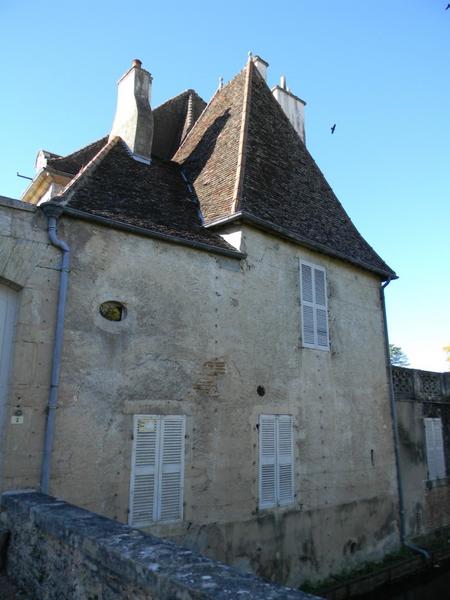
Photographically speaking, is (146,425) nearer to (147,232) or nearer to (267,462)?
(267,462)

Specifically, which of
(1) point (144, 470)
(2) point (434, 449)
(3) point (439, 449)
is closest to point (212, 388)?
(1) point (144, 470)

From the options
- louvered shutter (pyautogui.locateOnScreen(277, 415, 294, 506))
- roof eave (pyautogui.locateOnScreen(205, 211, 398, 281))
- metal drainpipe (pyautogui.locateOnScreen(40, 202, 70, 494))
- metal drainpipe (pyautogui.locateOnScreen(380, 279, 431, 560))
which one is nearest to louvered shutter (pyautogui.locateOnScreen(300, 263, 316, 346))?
roof eave (pyautogui.locateOnScreen(205, 211, 398, 281))

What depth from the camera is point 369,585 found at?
339 inches

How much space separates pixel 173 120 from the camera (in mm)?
13219

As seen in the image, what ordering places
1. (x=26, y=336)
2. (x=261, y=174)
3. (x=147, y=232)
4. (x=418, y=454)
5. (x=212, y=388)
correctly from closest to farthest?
1. (x=26, y=336)
2. (x=147, y=232)
3. (x=212, y=388)
4. (x=261, y=174)
5. (x=418, y=454)

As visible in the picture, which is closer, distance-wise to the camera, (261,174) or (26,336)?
(26,336)

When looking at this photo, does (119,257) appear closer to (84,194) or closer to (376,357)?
(84,194)

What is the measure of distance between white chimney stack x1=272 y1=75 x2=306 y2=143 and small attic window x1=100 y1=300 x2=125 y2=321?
8.90 meters

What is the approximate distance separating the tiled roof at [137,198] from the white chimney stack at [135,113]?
0.26 m

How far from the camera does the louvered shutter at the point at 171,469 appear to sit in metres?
6.32

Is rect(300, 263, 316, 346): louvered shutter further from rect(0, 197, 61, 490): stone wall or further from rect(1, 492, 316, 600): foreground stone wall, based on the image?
rect(1, 492, 316, 600): foreground stone wall

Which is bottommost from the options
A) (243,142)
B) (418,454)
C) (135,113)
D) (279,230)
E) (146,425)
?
(418,454)

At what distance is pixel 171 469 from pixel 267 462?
188cm

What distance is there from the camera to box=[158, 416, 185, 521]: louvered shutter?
6317 mm
